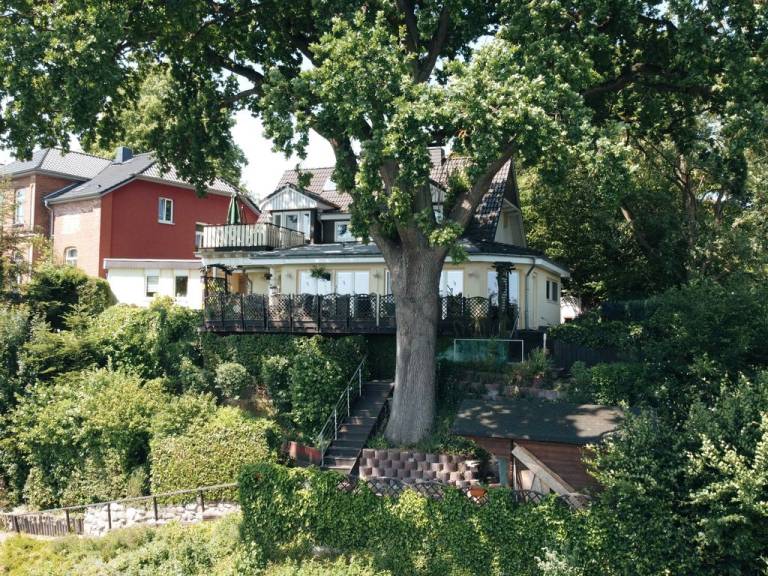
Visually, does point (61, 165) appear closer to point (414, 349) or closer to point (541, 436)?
point (414, 349)

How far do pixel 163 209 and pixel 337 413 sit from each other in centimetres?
2084

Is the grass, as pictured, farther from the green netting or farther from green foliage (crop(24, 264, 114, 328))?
green foliage (crop(24, 264, 114, 328))

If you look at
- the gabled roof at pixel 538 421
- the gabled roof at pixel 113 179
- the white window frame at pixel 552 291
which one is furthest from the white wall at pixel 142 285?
the gabled roof at pixel 538 421

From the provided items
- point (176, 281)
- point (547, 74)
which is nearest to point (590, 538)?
point (547, 74)

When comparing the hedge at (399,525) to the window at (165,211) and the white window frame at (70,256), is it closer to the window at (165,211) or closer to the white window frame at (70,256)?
the white window frame at (70,256)

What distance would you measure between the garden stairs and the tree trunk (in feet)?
3.41

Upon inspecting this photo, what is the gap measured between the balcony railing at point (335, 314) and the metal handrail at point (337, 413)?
192 centimetres

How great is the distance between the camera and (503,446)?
13.0 metres

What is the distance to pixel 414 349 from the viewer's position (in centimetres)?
1748

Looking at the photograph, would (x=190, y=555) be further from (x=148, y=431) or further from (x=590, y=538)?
(x=590, y=538)

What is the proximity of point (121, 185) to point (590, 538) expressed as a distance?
2915 centimetres

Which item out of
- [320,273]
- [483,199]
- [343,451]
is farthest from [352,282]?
[343,451]

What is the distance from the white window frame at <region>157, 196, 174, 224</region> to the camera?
34531 millimetres

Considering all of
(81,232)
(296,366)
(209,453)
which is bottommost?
(209,453)
